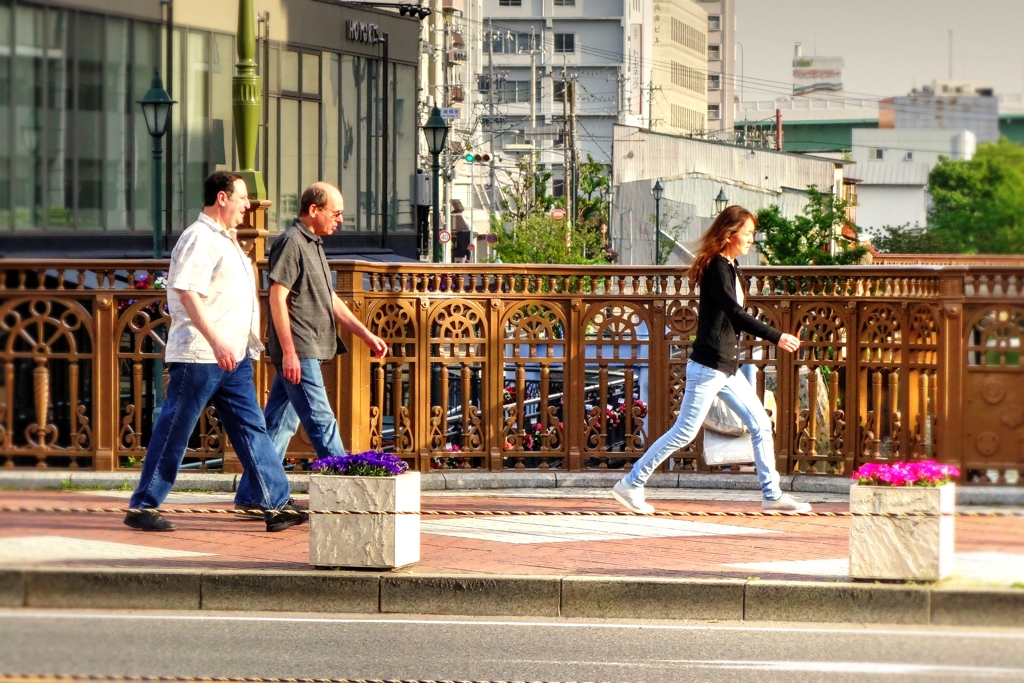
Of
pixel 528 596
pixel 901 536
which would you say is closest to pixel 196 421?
pixel 528 596

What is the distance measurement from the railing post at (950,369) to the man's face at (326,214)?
4325 millimetres

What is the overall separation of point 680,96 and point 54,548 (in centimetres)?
10147

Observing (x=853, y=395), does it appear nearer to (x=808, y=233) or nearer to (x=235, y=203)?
(x=235, y=203)

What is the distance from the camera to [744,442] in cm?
1144

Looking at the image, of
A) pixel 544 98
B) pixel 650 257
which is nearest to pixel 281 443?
A: pixel 650 257

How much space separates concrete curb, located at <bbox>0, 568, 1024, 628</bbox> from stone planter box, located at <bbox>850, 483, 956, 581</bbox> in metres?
0.14

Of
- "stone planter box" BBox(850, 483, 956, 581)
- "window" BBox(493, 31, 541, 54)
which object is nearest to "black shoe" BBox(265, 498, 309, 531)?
"stone planter box" BBox(850, 483, 956, 581)

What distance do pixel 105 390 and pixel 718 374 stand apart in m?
4.51

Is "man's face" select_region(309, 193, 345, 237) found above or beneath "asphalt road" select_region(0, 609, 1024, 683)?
above

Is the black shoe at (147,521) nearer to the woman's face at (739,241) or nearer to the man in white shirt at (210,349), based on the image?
the man in white shirt at (210,349)

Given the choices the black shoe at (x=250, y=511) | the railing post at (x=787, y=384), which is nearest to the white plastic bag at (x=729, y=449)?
the railing post at (x=787, y=384)

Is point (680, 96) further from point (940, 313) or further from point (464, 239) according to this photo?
point (940, 313)

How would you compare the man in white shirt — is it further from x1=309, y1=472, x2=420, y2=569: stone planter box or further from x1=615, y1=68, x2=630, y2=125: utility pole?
x1=615, y1=68, x2=630, y2=125: utility pole

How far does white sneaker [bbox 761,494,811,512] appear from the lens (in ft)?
33.6
